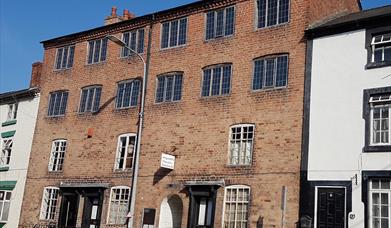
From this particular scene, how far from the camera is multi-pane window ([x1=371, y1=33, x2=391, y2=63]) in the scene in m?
18.7

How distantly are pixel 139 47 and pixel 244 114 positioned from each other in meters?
8.05

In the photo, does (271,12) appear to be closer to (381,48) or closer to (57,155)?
(381,48)

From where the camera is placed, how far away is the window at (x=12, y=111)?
108ft

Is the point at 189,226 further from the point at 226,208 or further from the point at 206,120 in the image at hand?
the point at 206,120

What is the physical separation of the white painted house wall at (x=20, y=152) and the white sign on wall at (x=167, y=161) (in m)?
11.1

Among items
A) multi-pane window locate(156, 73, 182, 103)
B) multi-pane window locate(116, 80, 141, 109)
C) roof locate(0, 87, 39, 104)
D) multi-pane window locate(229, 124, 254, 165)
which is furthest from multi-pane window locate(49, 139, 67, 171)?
multi-pane window locate(229, 124, 254, 165)

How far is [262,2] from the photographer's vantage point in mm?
22969

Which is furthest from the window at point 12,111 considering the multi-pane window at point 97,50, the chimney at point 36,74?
the multi-pane window at point 97,50

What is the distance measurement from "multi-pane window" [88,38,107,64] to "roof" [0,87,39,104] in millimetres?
4433

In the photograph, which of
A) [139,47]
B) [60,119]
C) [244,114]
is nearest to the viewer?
[244,114]

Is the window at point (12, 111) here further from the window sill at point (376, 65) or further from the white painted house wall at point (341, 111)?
the window sill at point (376, 65)

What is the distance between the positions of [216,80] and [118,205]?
768 centimetres

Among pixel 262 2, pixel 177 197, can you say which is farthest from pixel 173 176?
pixel 262 2

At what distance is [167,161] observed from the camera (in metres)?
23.0
